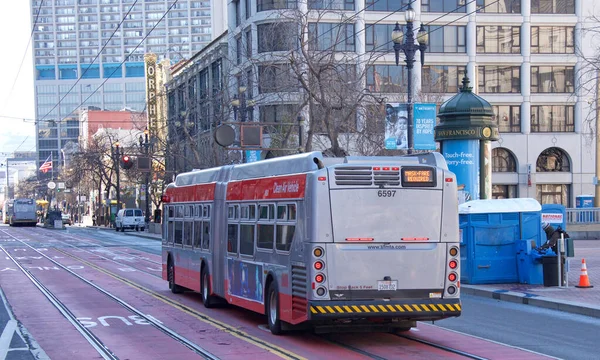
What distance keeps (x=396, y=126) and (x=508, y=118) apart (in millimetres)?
44224

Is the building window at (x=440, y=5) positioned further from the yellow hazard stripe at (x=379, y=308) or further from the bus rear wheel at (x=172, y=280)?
the yellow hazard stripe at (x=379, y=308)

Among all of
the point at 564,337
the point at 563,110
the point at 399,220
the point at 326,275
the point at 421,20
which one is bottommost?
the point at 564,337

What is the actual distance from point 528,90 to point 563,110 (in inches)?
130

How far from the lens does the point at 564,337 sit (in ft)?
46.9

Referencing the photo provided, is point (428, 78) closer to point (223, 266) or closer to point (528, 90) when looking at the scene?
point (528, 90)

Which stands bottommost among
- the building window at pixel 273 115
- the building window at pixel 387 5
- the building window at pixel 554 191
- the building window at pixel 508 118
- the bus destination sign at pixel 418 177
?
the building window at pixel 554 191

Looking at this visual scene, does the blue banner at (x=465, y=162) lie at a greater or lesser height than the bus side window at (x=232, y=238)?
greater

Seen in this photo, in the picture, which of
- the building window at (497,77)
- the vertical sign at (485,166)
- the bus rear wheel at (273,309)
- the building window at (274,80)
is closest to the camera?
the bus rear wheel at (273,309)

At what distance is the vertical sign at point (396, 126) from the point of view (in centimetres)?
2647

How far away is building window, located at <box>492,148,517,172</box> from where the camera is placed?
68750 mm

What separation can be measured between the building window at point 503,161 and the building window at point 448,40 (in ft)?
28.3

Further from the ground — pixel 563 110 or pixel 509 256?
pixel 563 110

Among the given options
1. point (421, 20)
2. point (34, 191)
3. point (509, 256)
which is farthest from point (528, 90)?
point (34, 191)

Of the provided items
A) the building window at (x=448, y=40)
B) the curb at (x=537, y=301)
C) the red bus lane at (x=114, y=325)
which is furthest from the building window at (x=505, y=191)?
the curb at (x=537, y=301)
